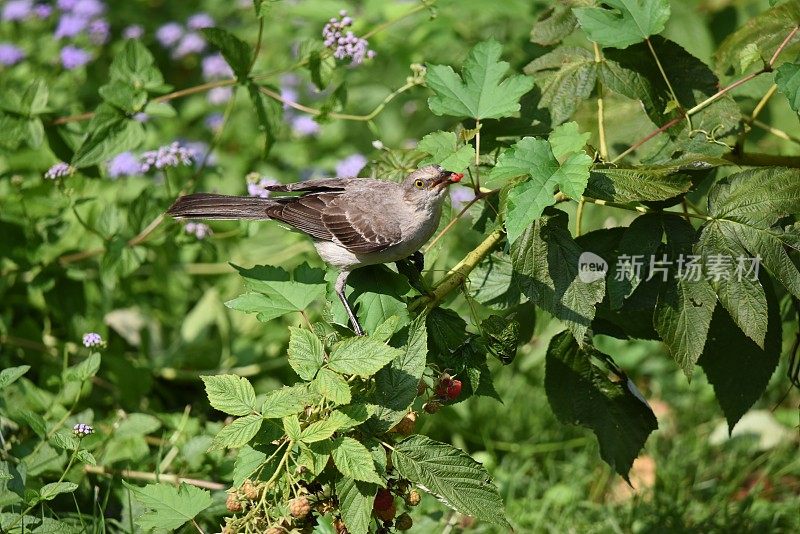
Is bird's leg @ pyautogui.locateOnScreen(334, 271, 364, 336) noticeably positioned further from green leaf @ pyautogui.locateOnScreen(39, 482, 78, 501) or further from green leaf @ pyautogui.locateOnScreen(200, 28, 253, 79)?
green leaf @ pyautogui.locateOnScreen(200, 28, 253, 79)

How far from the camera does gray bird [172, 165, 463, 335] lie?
3146mm

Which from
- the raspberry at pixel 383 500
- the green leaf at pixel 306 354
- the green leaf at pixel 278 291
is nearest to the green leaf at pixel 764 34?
the green leaf at pixel 278 291

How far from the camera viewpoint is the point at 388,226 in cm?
314

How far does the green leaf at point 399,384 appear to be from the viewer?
8.34 feet

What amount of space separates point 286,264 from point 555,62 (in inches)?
97.1

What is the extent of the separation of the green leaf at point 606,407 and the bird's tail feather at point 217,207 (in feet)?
4.09

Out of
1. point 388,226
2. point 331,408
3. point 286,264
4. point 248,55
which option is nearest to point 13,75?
point 286,264

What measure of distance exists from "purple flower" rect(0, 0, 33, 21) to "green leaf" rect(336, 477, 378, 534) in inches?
191

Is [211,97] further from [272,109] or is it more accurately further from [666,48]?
[666,48]

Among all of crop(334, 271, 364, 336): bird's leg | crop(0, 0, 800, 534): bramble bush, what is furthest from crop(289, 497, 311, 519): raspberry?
crop(334, 271, 364, 336): bird's leg

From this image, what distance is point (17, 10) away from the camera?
20.0 ft

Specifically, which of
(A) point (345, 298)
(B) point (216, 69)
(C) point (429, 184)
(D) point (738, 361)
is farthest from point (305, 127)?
(D) point (738, 361)

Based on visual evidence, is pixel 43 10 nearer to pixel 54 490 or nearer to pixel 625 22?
pixel 54 490

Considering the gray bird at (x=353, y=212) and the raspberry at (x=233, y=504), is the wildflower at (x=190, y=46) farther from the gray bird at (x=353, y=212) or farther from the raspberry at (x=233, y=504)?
the raspberry at (x=233, y=504)
